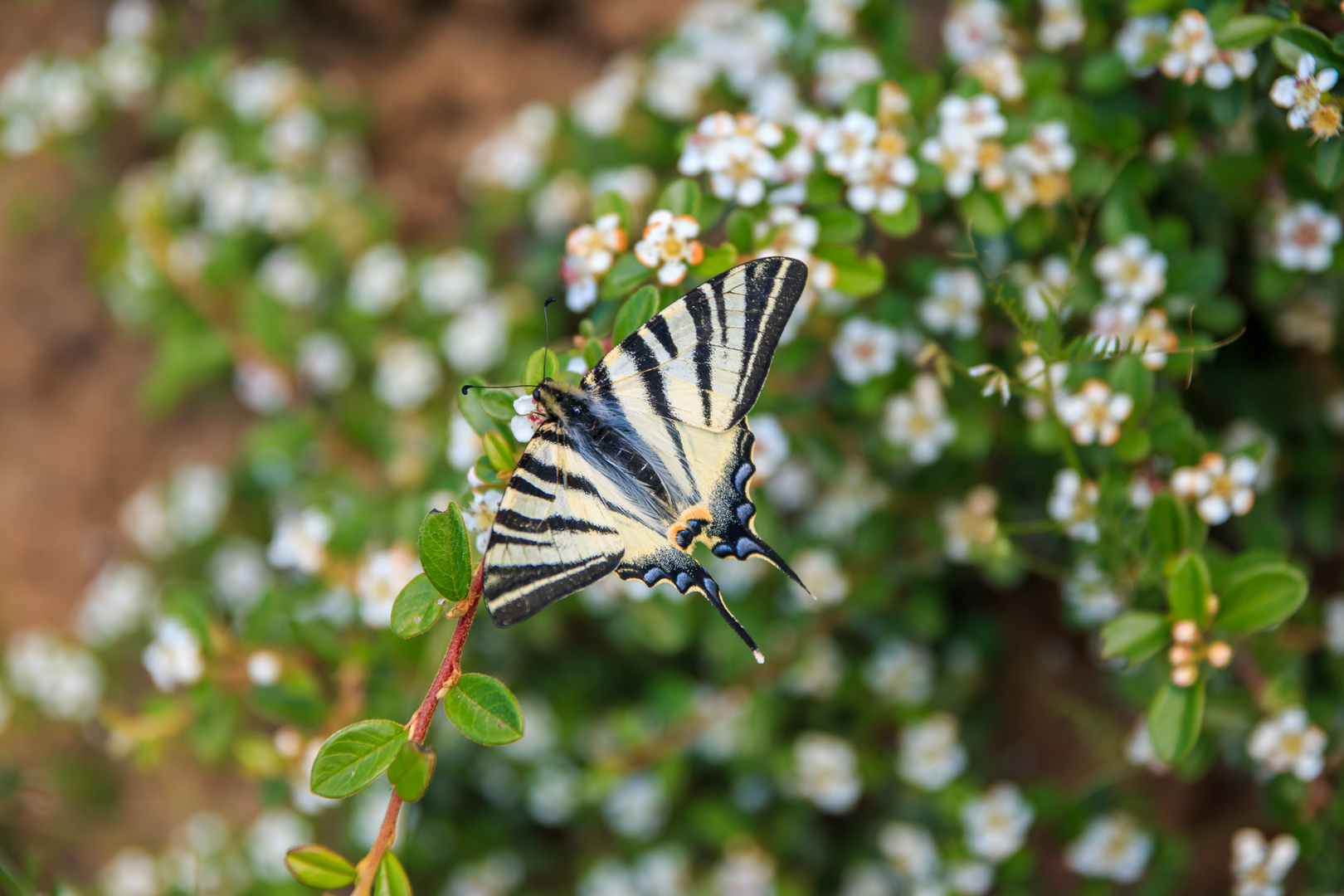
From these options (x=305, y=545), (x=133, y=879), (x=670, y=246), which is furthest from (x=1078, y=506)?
(x=133, y=879)

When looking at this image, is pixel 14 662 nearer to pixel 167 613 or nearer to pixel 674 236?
pixel 167 613

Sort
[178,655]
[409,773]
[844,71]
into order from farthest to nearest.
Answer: [844,71]
[178,655]
[409,773]

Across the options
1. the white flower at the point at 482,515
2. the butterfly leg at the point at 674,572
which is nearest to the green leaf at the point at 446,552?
the white flower at the point at 482,515

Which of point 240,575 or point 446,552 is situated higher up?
point 446,552

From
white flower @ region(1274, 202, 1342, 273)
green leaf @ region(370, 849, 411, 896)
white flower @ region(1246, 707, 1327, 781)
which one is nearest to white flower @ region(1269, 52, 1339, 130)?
white flower @ region(1274, 202, 1342, 273)

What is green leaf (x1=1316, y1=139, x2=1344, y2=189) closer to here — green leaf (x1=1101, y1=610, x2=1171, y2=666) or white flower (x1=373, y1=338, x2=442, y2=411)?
green leaf (x1=1101, y1=610, x2=1171, y2=666)

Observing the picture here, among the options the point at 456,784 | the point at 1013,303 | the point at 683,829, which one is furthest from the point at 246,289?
the point at 1013,303

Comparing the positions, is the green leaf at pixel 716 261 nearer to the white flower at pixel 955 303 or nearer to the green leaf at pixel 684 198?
the green leaf at pixel 684 198

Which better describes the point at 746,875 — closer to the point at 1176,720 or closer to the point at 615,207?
the point at 1176,720
